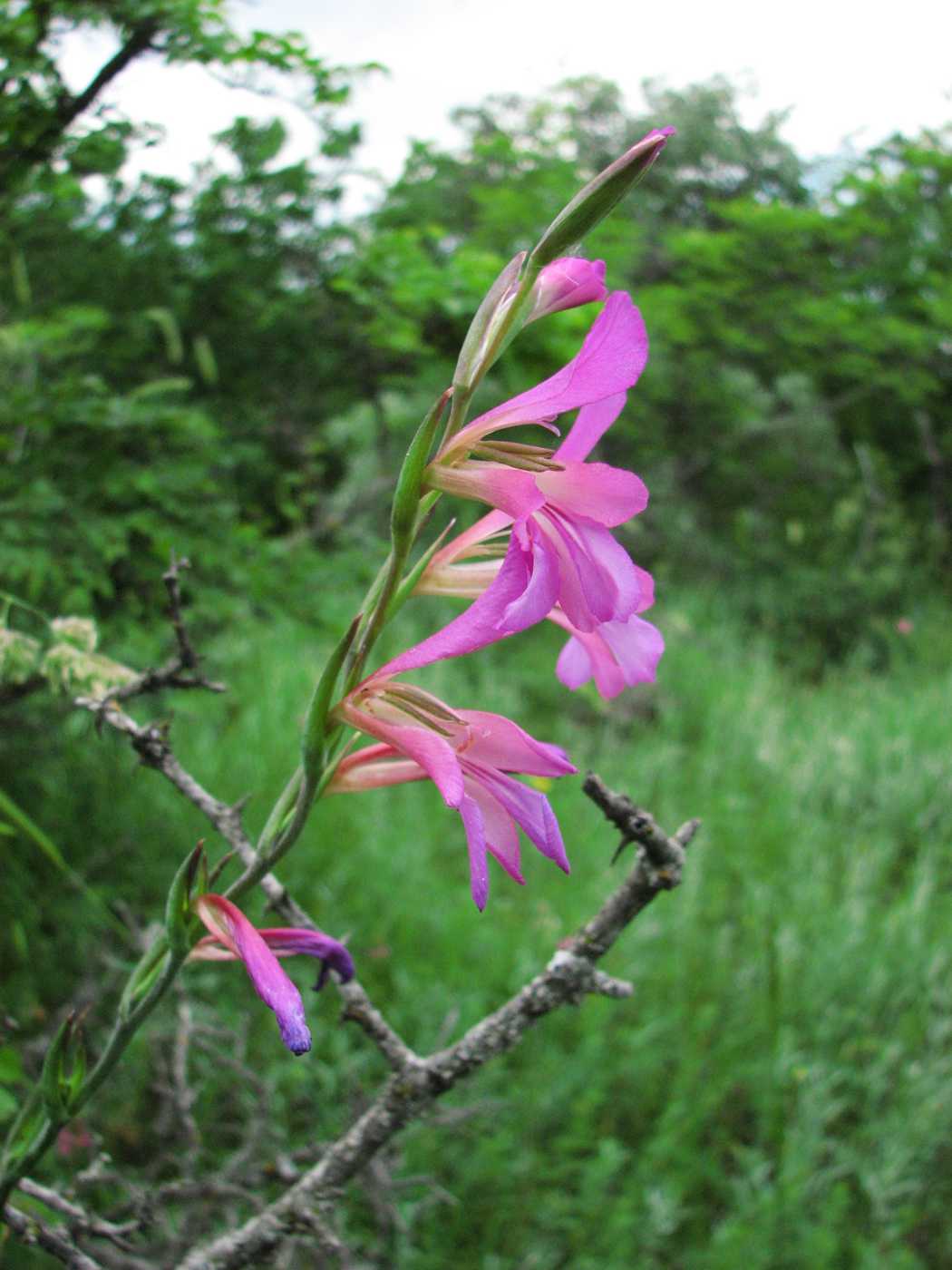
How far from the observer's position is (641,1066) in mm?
2244

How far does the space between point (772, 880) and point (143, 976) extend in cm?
271

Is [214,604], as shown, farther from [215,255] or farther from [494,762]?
[494,762]

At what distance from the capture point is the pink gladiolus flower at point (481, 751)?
2.00ft

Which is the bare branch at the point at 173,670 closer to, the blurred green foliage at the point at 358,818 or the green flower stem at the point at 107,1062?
the blurred green foliage at the point at 358,818

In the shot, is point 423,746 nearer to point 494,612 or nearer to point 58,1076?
point 494,612

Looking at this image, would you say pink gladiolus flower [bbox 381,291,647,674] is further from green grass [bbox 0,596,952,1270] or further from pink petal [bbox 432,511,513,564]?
green grass [bbox 0,596,952,1270]

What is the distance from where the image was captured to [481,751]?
640mm

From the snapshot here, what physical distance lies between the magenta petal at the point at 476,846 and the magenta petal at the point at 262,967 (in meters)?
0.11

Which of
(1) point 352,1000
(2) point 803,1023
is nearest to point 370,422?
(2) point 803,1023

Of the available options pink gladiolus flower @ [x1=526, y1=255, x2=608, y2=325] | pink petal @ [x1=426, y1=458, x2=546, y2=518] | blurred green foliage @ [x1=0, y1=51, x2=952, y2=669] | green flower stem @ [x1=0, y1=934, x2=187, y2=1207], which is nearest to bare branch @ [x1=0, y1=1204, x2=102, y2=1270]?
green flower stem @ [x1=0, y1=934, x2=187, y2=1207]

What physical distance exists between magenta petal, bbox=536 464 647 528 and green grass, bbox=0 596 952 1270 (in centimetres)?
97

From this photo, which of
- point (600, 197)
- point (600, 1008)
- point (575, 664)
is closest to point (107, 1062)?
point (575, 664)

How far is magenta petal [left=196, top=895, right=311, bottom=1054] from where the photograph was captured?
1.88 ft

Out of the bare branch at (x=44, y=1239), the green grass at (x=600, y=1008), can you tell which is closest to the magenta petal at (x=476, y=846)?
the bare branch at (x=44, y=1239)
